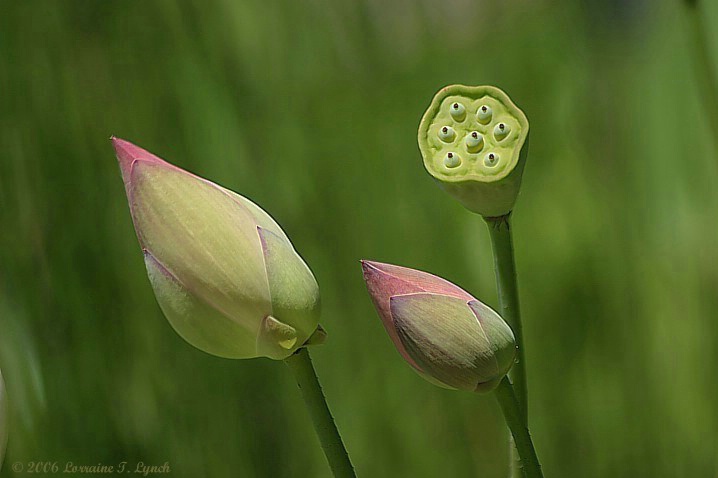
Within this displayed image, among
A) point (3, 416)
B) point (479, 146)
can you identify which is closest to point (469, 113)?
point (479, 146)

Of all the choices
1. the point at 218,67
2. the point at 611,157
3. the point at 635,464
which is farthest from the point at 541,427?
the point at 218,67

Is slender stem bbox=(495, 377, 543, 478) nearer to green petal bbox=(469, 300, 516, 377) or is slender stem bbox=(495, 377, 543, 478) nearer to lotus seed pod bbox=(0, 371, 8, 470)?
green petal bbox=(469, 300, 516, 377)

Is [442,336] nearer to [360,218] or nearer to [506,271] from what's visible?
[506,271]

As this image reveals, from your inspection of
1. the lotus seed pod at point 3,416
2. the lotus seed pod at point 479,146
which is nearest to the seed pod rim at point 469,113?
the lotus seed pod at point 479,146

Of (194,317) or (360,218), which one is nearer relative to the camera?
(194,317)

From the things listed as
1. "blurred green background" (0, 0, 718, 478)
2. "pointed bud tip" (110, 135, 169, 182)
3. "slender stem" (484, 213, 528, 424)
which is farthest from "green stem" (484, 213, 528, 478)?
"blurred green background" (0, 0, 718, 478)
